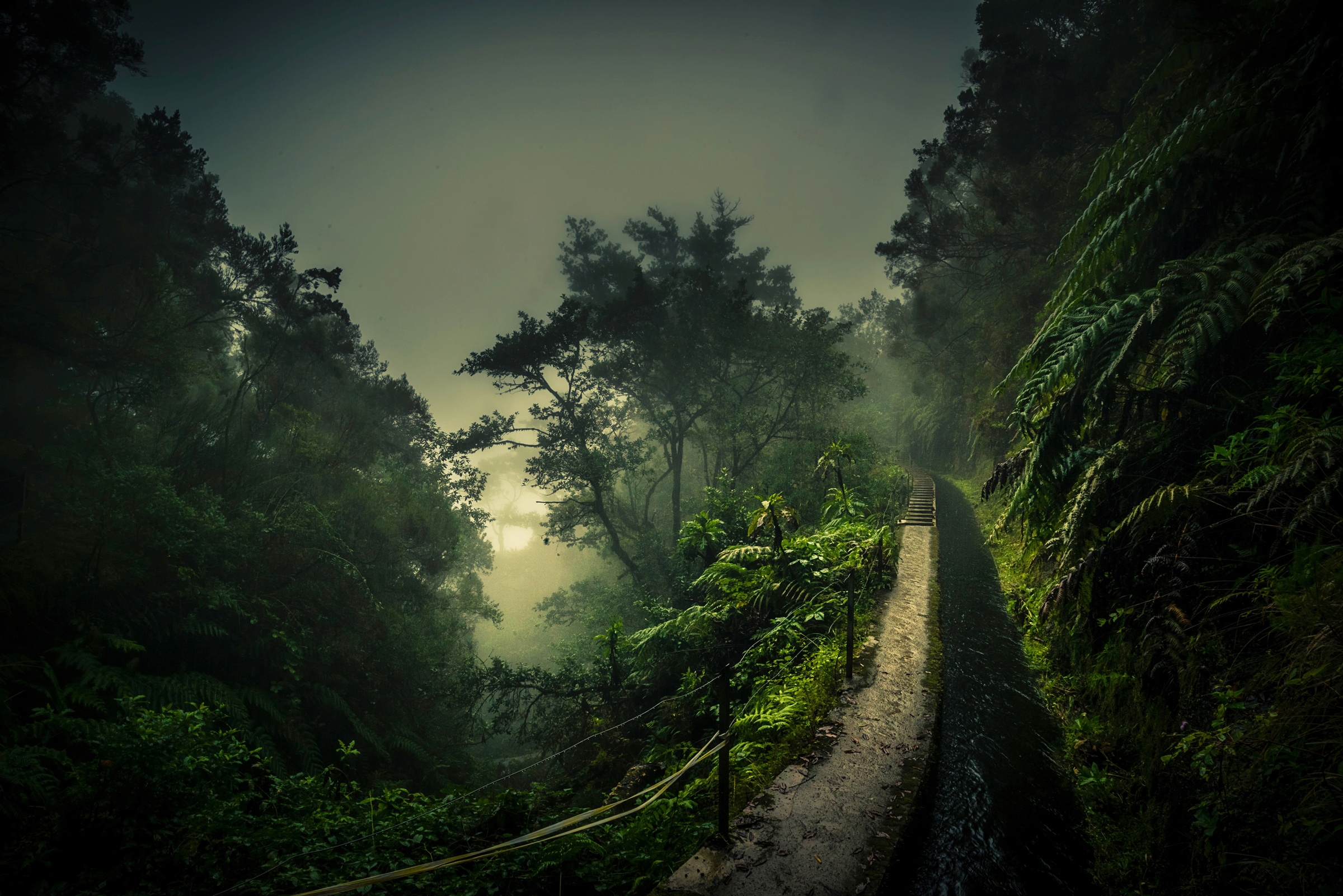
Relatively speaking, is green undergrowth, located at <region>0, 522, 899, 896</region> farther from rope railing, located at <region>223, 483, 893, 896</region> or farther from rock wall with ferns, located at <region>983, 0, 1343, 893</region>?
rock wall with ferns, located at <region>983, 0, 1343, 893</region>

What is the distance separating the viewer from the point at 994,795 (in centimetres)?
356

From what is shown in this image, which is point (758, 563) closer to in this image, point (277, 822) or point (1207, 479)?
point (1207, 479)

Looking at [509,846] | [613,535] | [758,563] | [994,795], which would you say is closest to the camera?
[509,846]

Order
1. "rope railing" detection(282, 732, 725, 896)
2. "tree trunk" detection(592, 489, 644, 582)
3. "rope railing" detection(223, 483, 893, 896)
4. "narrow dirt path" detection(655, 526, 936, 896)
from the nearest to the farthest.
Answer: "rope railing" detection(282, 732, 725, 896), "rope railing" detection(223, 483, 893, 896), "narrow dirt path" detection(655, 526, 936, 896), "tree trunk" detection(592, 489, 644, 582)

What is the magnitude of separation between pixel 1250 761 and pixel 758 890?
277 cm

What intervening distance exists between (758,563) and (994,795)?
4.52 meters

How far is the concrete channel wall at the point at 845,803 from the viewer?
8.76ft

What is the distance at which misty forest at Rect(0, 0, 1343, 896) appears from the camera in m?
2.87

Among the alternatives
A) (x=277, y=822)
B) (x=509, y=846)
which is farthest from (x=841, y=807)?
(x=277, y=822)

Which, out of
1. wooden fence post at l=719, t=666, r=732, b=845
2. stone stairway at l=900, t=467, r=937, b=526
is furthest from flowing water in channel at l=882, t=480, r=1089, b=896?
stone stairway at l=900, t=467, r=937, b=526

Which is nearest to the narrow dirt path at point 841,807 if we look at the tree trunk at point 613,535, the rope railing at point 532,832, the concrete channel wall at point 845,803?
the concrete channel wall at point 845,803

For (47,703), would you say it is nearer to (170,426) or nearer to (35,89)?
(170,426)

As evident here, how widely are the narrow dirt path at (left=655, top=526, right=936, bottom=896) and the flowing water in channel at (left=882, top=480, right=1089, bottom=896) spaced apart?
0.23 metres

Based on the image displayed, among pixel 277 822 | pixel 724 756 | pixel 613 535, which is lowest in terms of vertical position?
pixel 277 822
